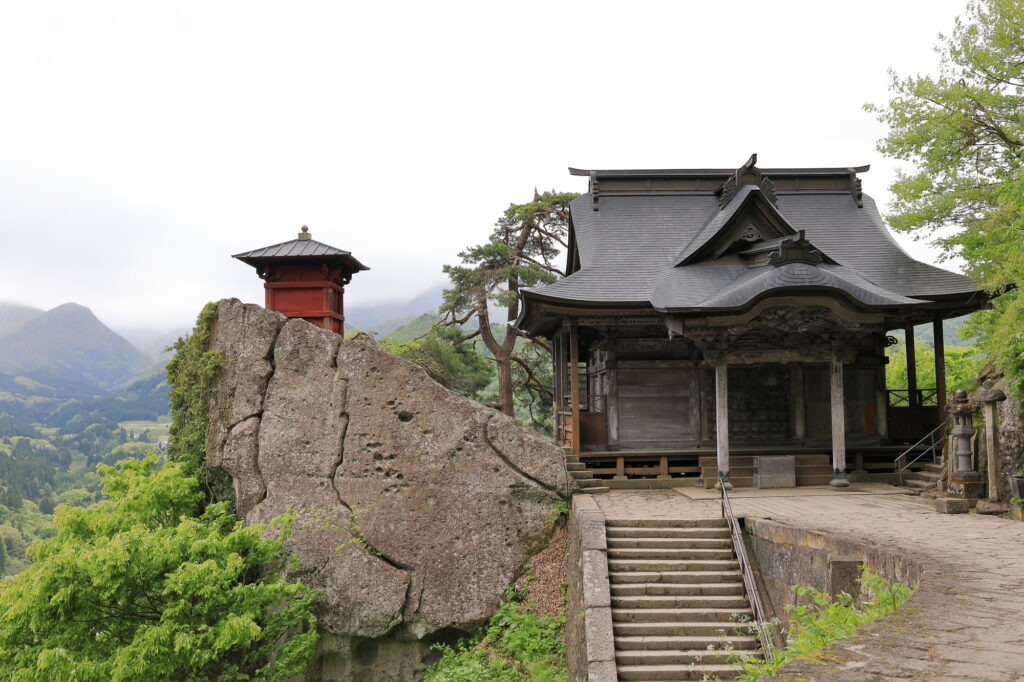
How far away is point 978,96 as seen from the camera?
625 inches

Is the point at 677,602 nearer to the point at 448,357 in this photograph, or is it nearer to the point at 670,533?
the point at 670,533

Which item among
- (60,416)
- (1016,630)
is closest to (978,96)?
(1016,630)

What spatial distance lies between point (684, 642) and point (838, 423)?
24.4 feet

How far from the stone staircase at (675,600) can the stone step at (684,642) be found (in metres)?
0.01

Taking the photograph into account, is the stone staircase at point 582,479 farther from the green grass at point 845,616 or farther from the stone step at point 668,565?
the green grass at point 845,616

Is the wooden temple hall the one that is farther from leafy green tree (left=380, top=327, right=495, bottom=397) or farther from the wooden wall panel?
leafy green tree (left=380, top=327, right=495, bottom=397)

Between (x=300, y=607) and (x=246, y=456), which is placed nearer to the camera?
(x=300, y=607)

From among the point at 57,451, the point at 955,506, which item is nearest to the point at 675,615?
the point at 955,506

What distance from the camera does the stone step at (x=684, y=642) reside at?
882 cm

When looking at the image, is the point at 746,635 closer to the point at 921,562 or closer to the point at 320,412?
the point at 921,562

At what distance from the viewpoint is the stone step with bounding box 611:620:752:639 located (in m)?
9.07

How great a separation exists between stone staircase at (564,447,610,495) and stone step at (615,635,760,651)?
476cm

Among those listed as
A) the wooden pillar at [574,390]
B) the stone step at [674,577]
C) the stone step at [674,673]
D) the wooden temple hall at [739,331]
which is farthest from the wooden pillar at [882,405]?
the stone step at [674,673]

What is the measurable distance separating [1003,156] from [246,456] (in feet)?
59.8
